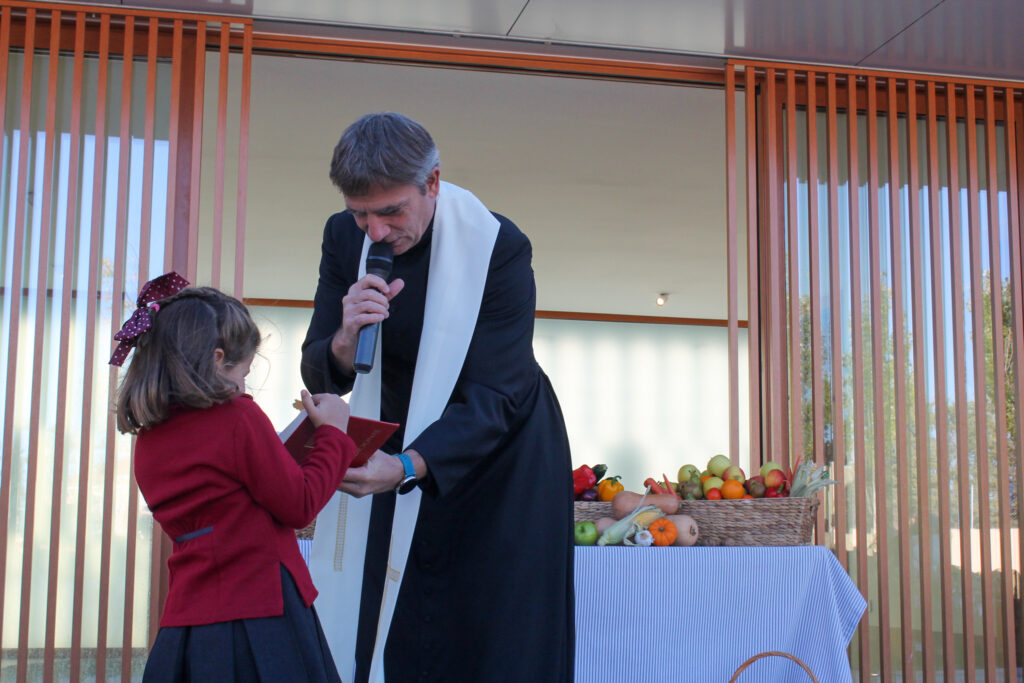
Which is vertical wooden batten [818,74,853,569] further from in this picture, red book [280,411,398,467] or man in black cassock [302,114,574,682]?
red book [280,411,398,467]

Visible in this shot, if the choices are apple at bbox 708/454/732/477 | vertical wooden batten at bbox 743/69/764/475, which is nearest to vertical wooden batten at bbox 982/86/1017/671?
vertical wooden batten at bbox 743/69/764/475

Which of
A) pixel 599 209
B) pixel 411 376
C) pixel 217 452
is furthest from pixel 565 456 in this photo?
pixel 599 209

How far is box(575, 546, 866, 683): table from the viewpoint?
2896mm

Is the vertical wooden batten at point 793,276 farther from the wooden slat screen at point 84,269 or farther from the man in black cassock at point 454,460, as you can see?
the man in black cassock at point 454,460

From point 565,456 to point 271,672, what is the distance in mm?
540

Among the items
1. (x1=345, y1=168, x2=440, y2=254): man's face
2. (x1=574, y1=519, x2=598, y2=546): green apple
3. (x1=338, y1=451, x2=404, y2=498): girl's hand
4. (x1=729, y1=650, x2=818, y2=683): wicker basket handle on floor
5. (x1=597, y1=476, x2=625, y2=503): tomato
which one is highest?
(x1=345, y1=168, x2=440, y2=254): man's face

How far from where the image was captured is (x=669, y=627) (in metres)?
2.91

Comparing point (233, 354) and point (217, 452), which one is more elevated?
point (233, 354)

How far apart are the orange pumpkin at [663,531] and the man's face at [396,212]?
158cm

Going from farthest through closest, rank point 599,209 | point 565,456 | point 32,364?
point 599,209, point 32,364, point 565,456

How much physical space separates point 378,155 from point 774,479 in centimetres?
217

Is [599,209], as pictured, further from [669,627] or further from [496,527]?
[496,527]

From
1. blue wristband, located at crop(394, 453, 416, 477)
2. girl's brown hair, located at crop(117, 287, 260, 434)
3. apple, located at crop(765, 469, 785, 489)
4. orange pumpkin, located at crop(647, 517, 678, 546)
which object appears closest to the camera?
blue wristband, located at crop(394, 453, 416, 477)

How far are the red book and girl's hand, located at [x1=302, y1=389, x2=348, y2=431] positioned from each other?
0.03 metres
